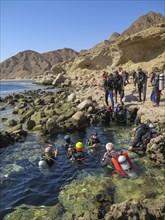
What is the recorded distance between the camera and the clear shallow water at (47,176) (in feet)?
26.9

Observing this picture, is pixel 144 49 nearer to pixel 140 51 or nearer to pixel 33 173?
pixel 140 51

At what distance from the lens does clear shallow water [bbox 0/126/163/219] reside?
8211 mm

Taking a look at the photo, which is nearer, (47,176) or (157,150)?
(47,176)

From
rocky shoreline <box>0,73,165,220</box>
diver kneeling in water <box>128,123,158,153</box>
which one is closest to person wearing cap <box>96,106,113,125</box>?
rocky shoreline <box>0,73,165,220</box>

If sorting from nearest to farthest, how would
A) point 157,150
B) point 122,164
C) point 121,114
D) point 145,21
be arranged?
point 122,164 < point 157,150 < point 121,114 < point 145,21

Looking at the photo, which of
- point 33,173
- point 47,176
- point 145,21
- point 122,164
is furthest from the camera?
point 145,21

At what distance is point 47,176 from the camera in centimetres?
998

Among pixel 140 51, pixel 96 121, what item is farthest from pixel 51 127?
pixel 140 51

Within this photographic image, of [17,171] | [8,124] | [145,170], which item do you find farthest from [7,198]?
[8,124]

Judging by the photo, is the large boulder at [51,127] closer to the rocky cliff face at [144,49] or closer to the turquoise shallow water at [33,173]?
the turquoise shallow water at [33,173]

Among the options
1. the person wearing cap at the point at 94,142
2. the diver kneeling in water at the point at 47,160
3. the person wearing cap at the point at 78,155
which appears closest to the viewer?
the diver kneeling in water at the point at 47,160

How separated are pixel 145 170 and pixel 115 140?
13.3ft

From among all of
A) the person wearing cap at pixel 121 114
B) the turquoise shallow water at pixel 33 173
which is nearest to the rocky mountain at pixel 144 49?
the person wearing cap at pixel 121 114

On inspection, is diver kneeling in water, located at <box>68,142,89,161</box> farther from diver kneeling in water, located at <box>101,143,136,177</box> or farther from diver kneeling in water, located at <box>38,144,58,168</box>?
diver kneeling in water, located at <box>101,143,136,177</box>
